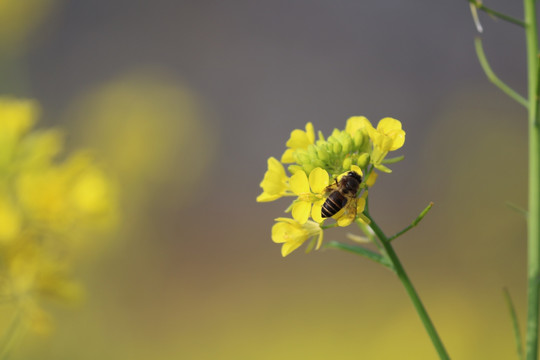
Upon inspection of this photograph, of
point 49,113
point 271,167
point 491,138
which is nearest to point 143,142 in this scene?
point 49,113

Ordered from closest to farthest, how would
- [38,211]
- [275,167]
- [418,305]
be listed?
[418,305] < [275,167] < [38,211]

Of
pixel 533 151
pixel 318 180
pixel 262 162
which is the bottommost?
pixel 318 180

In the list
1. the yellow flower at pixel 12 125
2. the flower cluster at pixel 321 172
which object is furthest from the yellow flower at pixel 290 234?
the yellow flower at pixel 12 125

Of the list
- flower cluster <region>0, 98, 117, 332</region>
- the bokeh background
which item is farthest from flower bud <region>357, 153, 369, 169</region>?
the bokeh background

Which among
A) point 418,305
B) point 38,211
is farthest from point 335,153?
point 38,211

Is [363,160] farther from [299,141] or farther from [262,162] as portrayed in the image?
[262,162]

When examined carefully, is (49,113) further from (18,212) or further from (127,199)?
(18,212)

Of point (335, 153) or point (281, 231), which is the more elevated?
point (335, 153)
